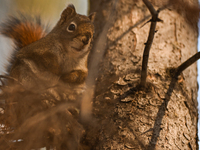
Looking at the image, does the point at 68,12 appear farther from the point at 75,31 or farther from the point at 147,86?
the point at 147,86

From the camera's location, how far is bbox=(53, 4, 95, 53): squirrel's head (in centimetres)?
108

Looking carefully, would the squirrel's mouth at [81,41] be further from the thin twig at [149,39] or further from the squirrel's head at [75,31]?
the thin twig at [149,39]

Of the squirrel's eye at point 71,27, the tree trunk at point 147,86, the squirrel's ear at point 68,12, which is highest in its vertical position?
the squirrel's ear at point 68,12

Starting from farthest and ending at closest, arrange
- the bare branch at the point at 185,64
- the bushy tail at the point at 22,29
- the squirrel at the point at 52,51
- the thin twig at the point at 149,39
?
the bushy tail at the point at 22,29
the squirrel at the point at 52,51
the bare branch at the point at 185,64
the thin twig at the point at 149,39

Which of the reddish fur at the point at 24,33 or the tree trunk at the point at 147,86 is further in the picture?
the reddish fur at the point at 24,33

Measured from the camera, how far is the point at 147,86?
3.12 ft

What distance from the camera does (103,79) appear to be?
3.47 feet

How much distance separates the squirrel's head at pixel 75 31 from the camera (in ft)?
3.53

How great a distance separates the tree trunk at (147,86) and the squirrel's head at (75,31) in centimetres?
15

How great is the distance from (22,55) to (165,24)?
32.9 inches

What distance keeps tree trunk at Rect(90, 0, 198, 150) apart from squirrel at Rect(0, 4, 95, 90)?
15cm

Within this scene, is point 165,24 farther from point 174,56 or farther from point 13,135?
point 13,135

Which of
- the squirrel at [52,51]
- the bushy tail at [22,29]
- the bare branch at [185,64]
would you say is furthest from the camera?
the bushy tail at [22,29]

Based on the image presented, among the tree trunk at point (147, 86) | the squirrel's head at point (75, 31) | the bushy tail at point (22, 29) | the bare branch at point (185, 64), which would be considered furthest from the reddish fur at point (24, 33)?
the bare branch at point (185, 64)
